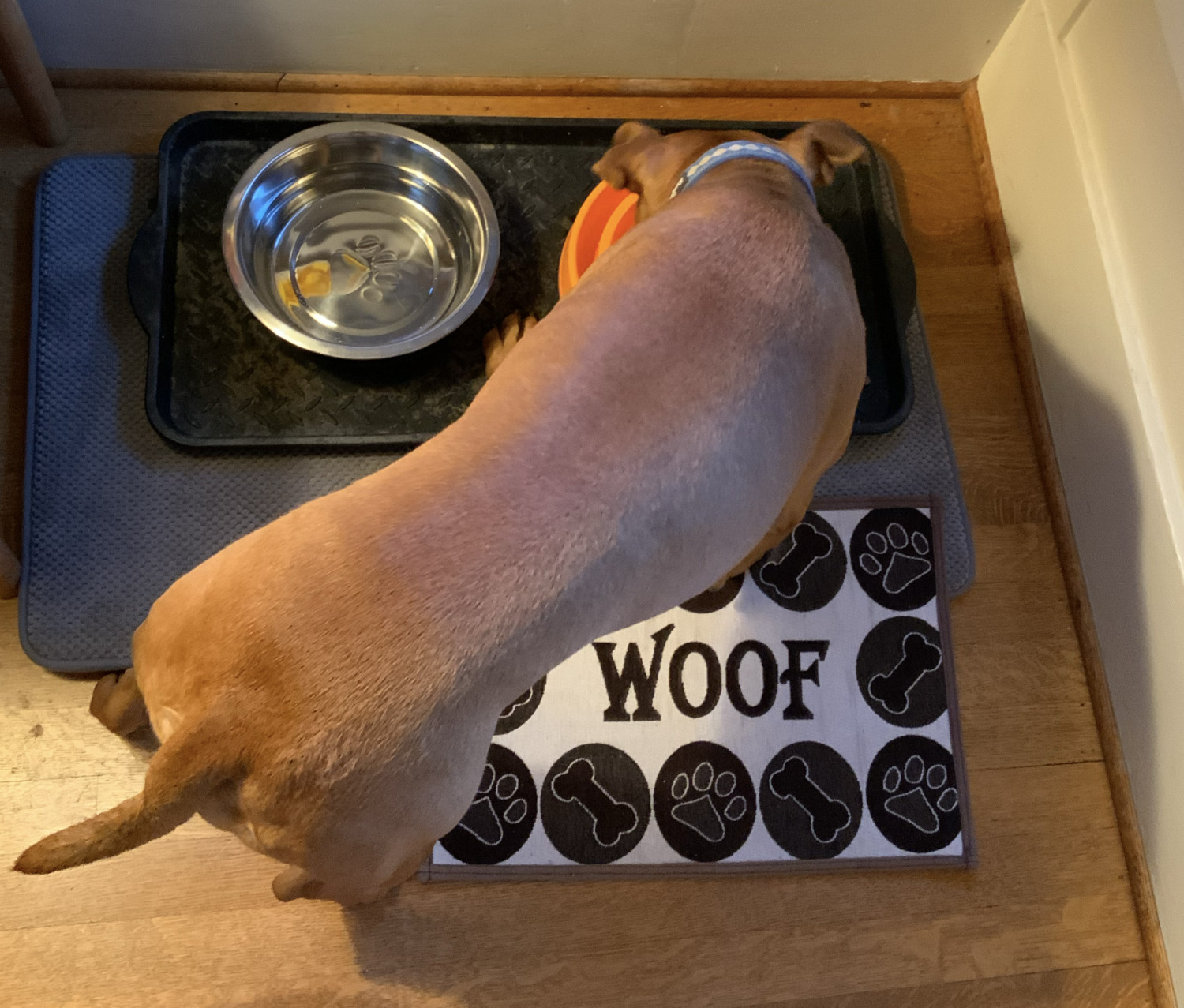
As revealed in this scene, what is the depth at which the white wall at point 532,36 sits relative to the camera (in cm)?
174

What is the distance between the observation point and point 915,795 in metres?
1.60

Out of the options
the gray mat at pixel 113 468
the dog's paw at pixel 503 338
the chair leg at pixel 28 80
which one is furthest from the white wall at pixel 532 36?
the dog's paw at pixel 503 338

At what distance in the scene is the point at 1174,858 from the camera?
156 cm

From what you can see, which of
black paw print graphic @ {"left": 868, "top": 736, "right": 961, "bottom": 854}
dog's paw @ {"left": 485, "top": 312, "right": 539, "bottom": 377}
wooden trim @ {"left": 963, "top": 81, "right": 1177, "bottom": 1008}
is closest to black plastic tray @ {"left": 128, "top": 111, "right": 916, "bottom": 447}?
dog's paw @ {"left": 485, "top": 312, "right": 539, "bottom": 377}

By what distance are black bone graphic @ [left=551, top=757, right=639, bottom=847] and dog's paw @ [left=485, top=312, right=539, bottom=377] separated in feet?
2.45

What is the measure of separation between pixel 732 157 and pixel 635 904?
122cm

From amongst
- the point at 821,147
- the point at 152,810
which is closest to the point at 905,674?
the point at 821,147

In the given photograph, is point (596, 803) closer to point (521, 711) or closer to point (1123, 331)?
point (521, 711)

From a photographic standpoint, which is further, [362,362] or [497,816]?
[362,362]

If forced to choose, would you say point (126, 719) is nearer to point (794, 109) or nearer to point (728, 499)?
point (728, 499)

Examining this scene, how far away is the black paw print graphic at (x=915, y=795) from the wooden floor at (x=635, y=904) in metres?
0.07

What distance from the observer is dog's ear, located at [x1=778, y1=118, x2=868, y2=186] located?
132cm

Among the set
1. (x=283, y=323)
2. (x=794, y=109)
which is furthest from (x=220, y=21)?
(x=794, y=109)

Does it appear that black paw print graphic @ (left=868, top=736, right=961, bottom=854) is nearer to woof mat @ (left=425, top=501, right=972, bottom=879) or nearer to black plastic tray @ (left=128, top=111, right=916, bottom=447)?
woof mat @ (left=425, top=501, right=972, bottom=879)
